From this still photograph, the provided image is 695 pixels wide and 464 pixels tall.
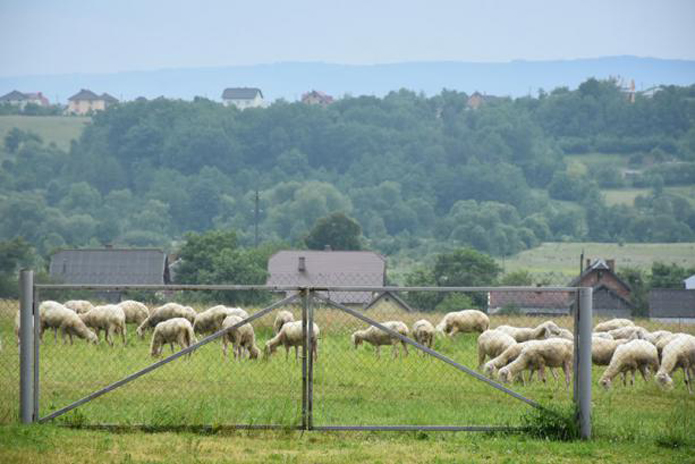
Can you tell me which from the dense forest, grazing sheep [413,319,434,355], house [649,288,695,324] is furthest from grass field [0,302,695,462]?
the dense forest

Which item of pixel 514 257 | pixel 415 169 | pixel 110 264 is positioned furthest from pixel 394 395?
pixel 415 169

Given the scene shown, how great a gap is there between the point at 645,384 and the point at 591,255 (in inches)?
4800

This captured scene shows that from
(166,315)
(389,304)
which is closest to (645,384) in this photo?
(166,315)

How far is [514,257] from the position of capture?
461 feet

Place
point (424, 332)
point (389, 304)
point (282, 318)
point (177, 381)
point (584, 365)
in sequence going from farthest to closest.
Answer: point (389, 304)
point (282, 318)
point (424, 332)
point (177, 381)
point (584, 365)

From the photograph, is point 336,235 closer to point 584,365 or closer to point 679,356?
point 679,356

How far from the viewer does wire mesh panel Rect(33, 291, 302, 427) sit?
34.2ft

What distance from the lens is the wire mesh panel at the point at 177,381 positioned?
411 inches

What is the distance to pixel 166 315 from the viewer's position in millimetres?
18484

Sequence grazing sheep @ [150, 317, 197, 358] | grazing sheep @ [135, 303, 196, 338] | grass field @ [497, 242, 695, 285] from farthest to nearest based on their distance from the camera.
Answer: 1. grass field @ [497, 242, 695, 285]
2. grazing sheep @ [135, 303, 196, 338]
3. grazing sheep @ [150, 317, 197, 358]

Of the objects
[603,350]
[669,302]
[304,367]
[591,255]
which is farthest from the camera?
[591,255]

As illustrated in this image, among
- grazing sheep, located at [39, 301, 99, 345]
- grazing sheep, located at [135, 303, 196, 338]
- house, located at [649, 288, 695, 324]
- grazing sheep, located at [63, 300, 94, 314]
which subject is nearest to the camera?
grazing sheep, located at [39, 301, 99, 345]

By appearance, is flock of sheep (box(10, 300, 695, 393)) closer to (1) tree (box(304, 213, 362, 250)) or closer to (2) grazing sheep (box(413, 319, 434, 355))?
(2) grazing sheep (box(413, 319, 434, 355))

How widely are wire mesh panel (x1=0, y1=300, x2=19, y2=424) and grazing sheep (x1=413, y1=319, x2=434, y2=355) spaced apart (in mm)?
5356
